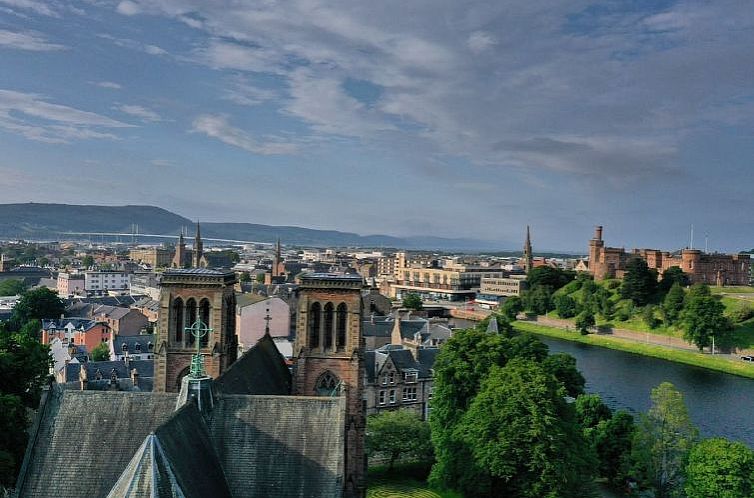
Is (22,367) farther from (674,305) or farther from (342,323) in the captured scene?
(674,305)

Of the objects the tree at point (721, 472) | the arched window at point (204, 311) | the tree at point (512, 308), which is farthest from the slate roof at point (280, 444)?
the tree at point (512, 308)

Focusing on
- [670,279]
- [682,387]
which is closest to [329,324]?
[682,387]

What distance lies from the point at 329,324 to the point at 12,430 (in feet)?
59.5

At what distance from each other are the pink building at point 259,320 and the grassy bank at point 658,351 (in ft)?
216

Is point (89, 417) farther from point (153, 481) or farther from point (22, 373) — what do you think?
point (22, 373)

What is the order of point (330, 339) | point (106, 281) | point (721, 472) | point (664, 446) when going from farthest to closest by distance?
point (106, 281)
point (664, 446)
point (721, 472)
point (330, 339)

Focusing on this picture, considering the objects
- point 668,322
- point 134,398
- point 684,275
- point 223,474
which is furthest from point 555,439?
point 684,275

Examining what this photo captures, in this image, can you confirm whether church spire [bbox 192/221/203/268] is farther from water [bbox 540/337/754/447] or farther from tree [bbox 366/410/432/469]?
water [bbox 540/337/754/447]

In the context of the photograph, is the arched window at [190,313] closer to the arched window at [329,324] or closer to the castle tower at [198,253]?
the arched window at [329,324]

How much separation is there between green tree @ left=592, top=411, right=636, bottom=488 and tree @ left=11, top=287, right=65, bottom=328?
8778cm

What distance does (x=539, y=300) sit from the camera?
154375 millimetres

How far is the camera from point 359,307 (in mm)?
34219

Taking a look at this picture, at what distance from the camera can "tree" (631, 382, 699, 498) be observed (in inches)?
1642

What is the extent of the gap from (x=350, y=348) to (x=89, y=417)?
14.2m
